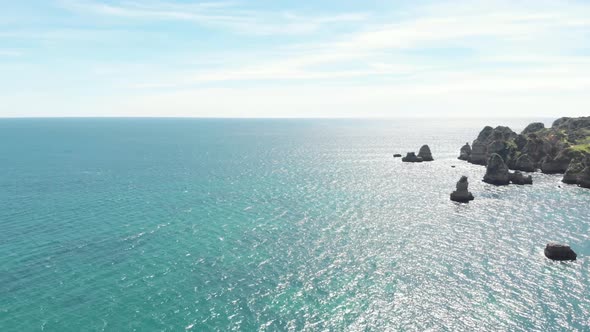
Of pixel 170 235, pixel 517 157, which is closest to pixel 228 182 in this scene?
pixel 170 235

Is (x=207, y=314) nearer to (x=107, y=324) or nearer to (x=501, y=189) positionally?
(x=107, y=324)

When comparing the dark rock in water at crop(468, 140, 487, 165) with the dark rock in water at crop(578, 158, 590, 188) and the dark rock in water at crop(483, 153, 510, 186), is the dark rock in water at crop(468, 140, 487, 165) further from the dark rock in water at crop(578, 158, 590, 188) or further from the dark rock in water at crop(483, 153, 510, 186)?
the dark rock in water at crop(578, 158, 590, 188)

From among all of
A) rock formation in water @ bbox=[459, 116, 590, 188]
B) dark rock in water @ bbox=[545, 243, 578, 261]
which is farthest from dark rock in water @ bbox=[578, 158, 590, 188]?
dark rock in water @ bbox=[545, 243, 578, 261]

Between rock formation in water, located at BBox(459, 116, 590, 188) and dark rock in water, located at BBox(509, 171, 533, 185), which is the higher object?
rock formation in water, located at BBox(459, 116, 590, 188)

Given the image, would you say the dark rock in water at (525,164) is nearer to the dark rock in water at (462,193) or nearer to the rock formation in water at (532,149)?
the rock formation in water at (532,149)

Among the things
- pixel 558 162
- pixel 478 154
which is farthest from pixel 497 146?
pixel 558 162

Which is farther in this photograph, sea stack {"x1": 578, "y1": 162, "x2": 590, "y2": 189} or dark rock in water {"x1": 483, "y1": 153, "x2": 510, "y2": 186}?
dark rock in water {"x1": 483, "y1": 153, "x2": 510, "y2": 186}
